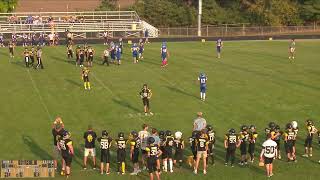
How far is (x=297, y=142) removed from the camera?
26109mm

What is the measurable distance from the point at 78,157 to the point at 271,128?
313 inches

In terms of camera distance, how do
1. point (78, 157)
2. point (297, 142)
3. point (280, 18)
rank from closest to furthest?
point (78, 157) → point (297, 142) → point (280, 18)

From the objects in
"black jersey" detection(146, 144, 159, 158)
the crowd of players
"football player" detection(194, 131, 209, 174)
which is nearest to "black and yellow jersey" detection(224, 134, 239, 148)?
the crowd of players

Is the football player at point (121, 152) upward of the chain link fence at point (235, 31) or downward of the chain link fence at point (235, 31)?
downward

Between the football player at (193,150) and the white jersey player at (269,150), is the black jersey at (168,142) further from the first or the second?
the white jersey player at (269,150)

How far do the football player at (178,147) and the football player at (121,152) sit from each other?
6.70 ft

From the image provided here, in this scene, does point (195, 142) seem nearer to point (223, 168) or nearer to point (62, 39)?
point (223, 168)

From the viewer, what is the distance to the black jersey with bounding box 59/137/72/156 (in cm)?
2078

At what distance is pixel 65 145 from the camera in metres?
20.8

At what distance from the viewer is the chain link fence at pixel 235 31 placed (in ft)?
246

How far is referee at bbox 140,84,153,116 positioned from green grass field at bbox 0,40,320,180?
1.42ft

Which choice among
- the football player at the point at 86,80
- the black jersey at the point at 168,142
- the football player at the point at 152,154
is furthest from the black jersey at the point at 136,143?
the football player at the point at 86,80

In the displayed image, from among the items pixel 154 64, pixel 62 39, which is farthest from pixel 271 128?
pixel 62 39

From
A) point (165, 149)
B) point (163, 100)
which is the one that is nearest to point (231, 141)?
point (165, 149)
